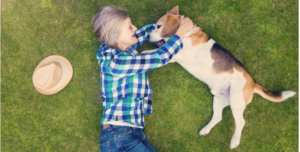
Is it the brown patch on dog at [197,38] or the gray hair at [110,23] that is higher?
the gray hair at [110,23]

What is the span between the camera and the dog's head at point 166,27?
109 inches

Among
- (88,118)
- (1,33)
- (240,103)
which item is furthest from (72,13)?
(240,103)

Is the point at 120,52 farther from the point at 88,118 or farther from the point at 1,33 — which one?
the point at 1,33

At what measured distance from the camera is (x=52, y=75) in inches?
124

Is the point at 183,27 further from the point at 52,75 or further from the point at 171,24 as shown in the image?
the point at 52,75

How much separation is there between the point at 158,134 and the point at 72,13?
3.05 meters

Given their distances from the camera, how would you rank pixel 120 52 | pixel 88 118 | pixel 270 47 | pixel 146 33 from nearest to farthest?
pixel 120 52, pixel 146 33, pixel 270 47, pixel 88 118

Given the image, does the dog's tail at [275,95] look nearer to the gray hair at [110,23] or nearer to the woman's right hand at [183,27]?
the woman's right hand at [183,27]

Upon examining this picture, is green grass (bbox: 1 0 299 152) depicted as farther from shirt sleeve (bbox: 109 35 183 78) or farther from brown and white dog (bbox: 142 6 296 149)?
shirt sleeve (bbox: 109 35 183 78)

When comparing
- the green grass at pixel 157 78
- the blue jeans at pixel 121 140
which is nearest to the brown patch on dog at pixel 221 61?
the green grass at pixel 157 78

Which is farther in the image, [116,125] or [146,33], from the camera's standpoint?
[146,33]

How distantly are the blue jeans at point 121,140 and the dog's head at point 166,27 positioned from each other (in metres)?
1.54

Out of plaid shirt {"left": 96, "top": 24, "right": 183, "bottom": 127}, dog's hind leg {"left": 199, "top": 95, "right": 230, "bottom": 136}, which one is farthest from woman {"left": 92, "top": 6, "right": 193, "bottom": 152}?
dog's hind leg {"left": 199, "top": 95, "right": 230, "bottom": 136}

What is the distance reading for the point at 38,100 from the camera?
3.76 meters
